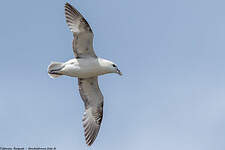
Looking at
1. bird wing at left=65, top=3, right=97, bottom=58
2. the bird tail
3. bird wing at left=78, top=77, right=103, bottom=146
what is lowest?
bird wing at left=78, top=77, right=103, bottom=146

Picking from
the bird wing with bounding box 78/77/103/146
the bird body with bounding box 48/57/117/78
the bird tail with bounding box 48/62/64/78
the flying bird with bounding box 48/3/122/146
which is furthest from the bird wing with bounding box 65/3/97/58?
the bird wing with bounding box 78/77/103/146

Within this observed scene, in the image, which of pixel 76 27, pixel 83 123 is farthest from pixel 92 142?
pixel 76 27

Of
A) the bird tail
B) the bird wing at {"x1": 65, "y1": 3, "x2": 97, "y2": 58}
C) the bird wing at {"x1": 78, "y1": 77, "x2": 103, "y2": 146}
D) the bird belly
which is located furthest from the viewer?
the bird wing at {"x1": 78, "y1": 77, "x2": 103, "y2": 146}

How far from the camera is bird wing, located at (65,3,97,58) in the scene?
1434 cm

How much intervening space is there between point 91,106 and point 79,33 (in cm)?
229

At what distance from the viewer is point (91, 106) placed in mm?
15656

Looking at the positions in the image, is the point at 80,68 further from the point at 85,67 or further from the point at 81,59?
the point at 81,59

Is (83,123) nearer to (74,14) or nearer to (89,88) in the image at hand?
(89,88)

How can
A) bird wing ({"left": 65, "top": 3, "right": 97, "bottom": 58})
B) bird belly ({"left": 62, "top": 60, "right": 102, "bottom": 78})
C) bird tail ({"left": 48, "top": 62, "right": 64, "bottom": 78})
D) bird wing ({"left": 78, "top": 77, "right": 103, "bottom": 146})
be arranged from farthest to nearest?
1. bird wing ({"left": 78, "top": 77, "right": 103, "bottom": 146})
2. bird tail ({"left": 48, "top": 62, "right": 64, "bottom": 78})
3. bird belly ({"left": 62, "top": 60, "right": 102, "bottom": 78})
4. bird wing ({"left": 65, "top": 3, "right": 97, "bottom": 58})

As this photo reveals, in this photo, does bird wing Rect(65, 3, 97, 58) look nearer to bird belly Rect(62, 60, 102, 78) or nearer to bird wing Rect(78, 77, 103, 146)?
bird belly Rect(62, 60, 102, 78)

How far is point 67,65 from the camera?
14516 mm

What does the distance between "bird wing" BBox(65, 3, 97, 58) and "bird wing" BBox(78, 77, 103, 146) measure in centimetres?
98

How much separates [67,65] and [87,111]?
5.58 feet

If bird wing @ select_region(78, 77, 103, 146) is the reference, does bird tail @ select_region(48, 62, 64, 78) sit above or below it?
above
